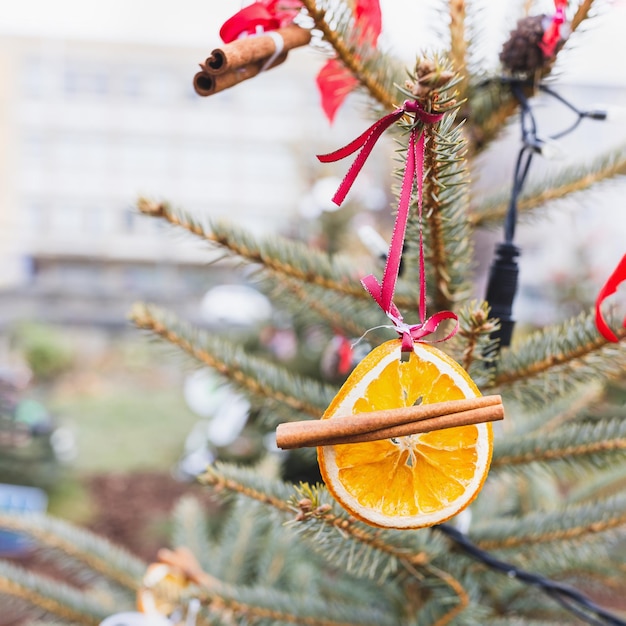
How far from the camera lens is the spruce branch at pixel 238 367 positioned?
23.2 inches

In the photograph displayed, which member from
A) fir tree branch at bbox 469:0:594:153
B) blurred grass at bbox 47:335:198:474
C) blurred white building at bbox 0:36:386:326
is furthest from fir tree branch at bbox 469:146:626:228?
blurred white building at bbox 0:36:386:326

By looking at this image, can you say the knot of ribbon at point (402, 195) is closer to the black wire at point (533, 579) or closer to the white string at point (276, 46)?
the white string at point (276, 46)

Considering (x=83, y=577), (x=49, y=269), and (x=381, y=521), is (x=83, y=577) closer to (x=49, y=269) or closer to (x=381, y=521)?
(x=381, y=521)

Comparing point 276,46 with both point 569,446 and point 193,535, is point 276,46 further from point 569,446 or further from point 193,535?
point 193,535

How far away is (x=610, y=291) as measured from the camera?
0.43 meters

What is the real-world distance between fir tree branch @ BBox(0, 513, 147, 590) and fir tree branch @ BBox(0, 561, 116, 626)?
40mm

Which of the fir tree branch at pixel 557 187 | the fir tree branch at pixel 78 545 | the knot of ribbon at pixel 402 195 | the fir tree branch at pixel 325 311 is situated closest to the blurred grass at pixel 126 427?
the fir tree branch at pixel 78 545

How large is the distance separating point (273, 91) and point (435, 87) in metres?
12.1

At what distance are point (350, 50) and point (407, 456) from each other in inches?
12.2

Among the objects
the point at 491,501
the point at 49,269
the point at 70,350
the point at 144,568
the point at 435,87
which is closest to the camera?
the point at 435,87

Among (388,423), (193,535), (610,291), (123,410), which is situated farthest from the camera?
(123,410)

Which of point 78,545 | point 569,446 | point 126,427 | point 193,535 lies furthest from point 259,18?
point 126,427

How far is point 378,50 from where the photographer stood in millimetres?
518

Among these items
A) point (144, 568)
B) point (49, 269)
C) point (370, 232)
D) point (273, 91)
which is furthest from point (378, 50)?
point (273, 91)
